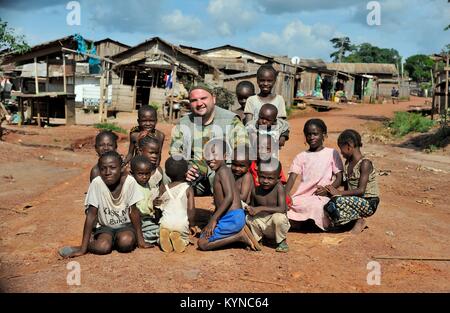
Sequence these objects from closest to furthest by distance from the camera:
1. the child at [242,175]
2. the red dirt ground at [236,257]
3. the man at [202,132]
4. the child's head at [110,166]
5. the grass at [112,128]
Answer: the red dirt ground at [236,257] < the child's head at [110,166] < the child at [242,175] < the man at [202,132] < the grass at [112,128]

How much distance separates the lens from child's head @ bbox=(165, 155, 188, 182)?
4539mm

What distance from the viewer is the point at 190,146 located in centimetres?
494

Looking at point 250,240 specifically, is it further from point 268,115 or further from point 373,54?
point 373,54

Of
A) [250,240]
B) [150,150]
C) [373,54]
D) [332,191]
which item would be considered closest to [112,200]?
[150,150]

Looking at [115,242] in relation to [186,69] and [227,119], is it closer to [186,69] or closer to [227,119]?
[227,119]

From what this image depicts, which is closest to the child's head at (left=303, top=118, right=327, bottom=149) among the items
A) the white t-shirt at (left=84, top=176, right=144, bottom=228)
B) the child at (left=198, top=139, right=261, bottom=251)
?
the child at (left=198, top=139, right=261, bottom=251)

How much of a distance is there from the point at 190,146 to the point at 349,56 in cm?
6770

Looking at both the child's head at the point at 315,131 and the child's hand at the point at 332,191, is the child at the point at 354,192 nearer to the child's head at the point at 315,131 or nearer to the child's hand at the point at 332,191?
the child's hand at the point at 332,191

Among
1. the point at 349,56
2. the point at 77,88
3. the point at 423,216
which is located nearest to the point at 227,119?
the point at 423,216

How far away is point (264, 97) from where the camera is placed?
5641 millimetres

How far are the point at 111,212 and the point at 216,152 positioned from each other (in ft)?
3.59

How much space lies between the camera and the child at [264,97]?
5535 mm

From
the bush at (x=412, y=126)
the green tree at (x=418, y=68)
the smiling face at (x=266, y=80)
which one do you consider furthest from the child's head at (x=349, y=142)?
the green tree at (x=418, y=68)

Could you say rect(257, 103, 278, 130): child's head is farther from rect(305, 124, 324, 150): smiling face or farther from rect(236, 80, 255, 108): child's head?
rect(236, 80, 255, 108): child's head
